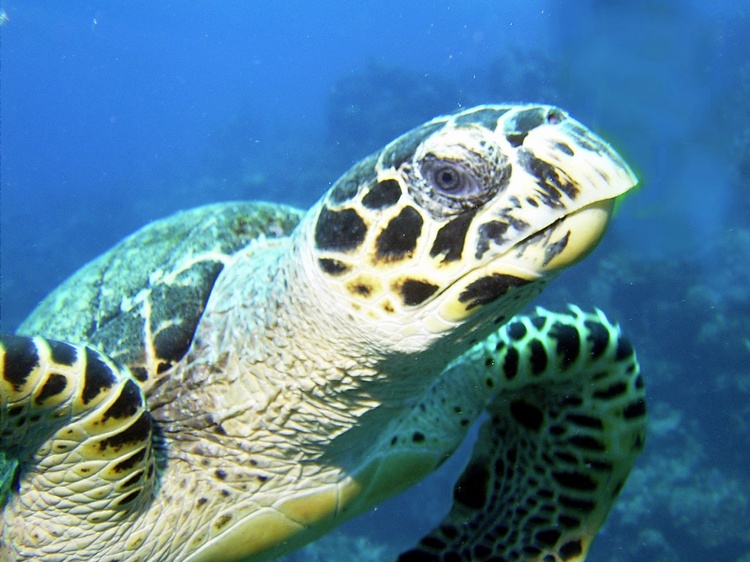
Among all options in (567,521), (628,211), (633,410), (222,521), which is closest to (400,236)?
(222,521)

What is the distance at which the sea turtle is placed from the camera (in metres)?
1.07

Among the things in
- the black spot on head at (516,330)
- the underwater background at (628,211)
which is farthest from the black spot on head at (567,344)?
the underwater background at (628,211)

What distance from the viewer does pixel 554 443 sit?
2.07 metres

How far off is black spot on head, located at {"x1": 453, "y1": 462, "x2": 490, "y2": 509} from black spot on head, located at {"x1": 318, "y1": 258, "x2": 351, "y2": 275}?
1400 millimetres

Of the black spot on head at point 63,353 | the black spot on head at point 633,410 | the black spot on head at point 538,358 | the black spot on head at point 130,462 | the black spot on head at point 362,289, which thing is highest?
the black spot on head at point 538,358

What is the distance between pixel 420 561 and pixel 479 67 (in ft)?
80.4

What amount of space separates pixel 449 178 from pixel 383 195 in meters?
0.16

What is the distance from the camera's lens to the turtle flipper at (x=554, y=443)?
1.97 m

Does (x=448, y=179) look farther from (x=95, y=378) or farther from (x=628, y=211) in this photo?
(x=628, y=211)

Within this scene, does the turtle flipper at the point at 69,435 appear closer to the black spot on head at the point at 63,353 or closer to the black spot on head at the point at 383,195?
the black spot on head at the point at 63,353

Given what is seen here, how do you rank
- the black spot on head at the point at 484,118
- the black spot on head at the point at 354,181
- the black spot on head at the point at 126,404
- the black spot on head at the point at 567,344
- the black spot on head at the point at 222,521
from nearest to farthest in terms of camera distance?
the black spot on head at the point at 484,118 → the black spot on head at the point at 354,181 → the black spot on head at the point at 126,404 → the black spot on head at the point at 222,521 → the black spot on head at the point at 567,344

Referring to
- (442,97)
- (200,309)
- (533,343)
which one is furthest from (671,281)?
(442,97)

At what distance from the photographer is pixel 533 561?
199 cm

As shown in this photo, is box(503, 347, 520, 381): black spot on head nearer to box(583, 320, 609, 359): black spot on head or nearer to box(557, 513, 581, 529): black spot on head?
box(583, 320, 609, 359): black spot on head
